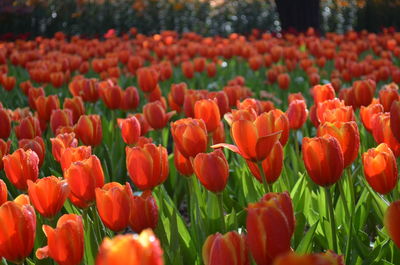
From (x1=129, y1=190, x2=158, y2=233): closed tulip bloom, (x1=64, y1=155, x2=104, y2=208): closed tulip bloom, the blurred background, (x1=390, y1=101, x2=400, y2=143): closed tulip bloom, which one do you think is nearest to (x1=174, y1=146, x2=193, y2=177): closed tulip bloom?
(x1=64, y1=155, x2=104, y2=208): closed tulip bloom

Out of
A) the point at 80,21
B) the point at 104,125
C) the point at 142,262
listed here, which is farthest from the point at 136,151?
the point at 80,21

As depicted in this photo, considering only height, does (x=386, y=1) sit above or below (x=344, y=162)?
below

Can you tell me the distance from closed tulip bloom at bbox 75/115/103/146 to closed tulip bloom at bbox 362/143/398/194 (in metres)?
1.24

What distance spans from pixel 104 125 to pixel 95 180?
1.88 m

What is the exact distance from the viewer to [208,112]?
7.79 ft

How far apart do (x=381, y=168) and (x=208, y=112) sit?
32.6 inches

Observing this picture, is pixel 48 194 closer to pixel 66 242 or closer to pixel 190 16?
pixel 66 242

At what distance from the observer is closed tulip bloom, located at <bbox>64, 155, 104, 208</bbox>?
1.69 m

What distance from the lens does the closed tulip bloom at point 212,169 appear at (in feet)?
5.58

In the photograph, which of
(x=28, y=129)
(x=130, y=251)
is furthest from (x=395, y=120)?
(x=28, y=129)

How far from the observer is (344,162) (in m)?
1.81

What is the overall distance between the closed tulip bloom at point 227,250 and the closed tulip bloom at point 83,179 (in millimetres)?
574

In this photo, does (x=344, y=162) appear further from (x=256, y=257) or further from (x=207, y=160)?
(x=256, y=257)

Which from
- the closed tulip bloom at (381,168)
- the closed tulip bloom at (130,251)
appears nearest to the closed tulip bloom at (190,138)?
the closed tulip bloom at (381,168)
